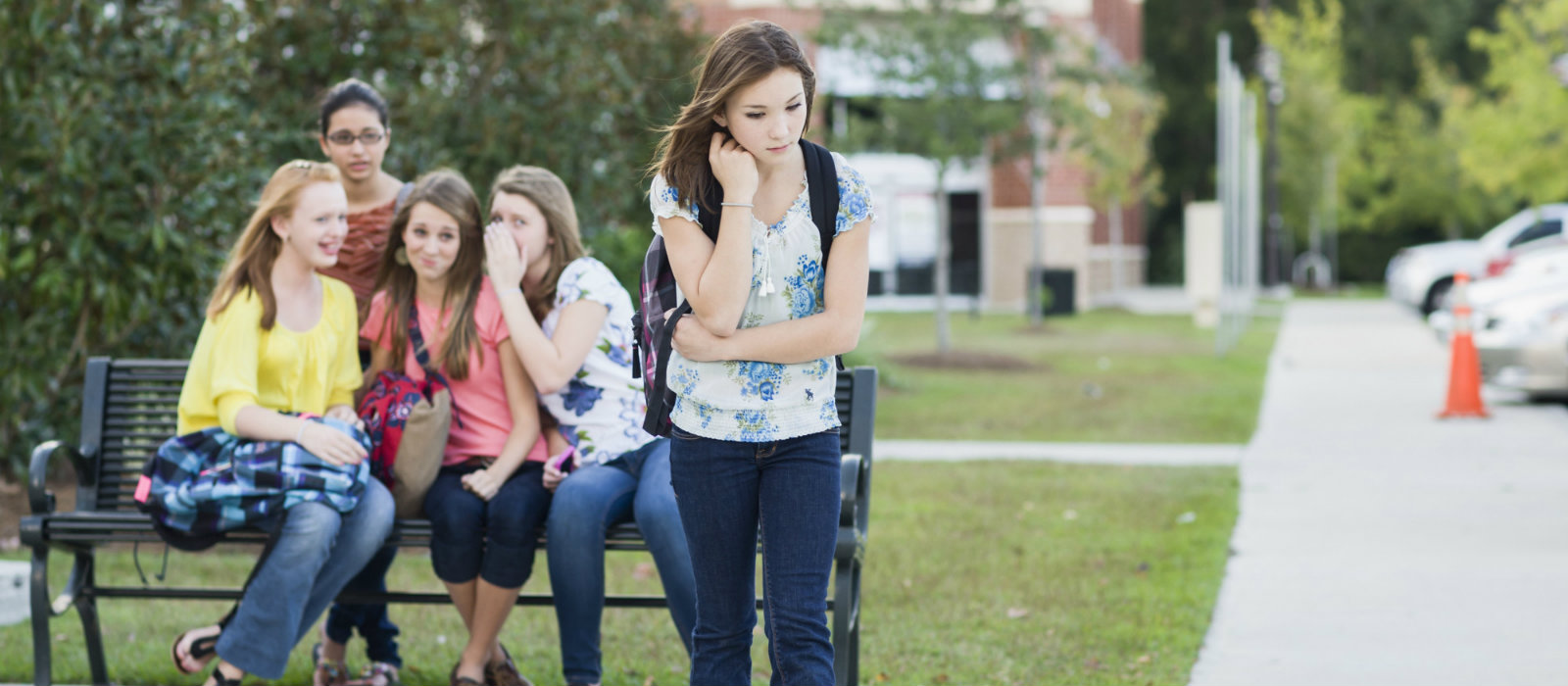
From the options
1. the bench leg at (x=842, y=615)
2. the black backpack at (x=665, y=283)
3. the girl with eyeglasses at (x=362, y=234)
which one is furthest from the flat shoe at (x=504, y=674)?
the black backpack at (x=665, y=283)

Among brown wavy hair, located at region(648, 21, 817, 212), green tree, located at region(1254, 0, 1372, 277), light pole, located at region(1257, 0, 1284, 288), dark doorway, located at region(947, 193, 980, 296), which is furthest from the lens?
green tree, located at region(1254, 0, 1372, 277)

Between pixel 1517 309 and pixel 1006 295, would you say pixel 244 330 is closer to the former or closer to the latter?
pixel 1517 309

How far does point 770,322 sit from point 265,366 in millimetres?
1828

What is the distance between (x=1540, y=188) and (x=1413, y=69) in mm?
24577

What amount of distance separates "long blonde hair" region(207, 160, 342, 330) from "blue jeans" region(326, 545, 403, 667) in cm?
83

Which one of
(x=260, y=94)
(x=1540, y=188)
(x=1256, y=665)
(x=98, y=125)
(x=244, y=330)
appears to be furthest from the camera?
(x=1540, y=188)

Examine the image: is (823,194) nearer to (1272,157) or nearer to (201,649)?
(201,649)

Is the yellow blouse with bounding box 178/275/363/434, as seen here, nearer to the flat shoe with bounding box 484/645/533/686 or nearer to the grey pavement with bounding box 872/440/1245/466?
the flat shoe with bounding box 484/645/533/686

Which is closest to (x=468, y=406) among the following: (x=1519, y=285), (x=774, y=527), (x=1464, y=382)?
(x=774, y=527)

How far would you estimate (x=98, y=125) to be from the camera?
653 centimetres

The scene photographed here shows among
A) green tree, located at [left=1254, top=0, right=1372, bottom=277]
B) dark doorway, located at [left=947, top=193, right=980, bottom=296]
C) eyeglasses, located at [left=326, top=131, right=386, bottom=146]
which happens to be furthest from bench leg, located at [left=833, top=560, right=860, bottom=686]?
green tree, located at [left=1254, top=0, right=1372, bottom=277]

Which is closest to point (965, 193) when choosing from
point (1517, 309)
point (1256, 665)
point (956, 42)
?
point (956, 42)

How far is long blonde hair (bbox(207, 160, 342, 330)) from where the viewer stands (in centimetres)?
431

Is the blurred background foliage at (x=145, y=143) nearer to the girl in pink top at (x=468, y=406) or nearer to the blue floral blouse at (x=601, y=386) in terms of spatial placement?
the girl in pink top at (x=468, y=406)
